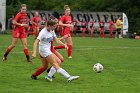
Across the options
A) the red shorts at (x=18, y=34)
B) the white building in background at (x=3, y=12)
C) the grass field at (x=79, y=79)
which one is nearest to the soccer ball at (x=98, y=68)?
the grass field at (x=79, y=79)

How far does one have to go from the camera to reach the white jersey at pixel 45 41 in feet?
44.8

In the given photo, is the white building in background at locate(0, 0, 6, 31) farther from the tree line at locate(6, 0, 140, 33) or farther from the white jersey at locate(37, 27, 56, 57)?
the white jersey at locate(37, 27, 56, 57)

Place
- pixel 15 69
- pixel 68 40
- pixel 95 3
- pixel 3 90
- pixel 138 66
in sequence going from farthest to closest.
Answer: pixel 95 3 → pixel 68 40 → pixel 138 66 → pixel 15 69 → pixel 3 90

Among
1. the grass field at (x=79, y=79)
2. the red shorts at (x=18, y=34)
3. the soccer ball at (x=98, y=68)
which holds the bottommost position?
the grass field at (x=79, y=79)

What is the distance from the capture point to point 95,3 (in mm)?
70250

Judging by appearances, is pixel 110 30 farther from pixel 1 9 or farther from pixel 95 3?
pixel 95 3

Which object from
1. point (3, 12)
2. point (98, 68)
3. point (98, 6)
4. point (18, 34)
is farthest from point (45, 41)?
point (98, 6)

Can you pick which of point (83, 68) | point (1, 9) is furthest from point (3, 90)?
point (1, 9)

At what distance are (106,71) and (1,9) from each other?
38.1 meters

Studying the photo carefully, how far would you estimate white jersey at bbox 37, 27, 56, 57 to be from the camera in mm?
13641

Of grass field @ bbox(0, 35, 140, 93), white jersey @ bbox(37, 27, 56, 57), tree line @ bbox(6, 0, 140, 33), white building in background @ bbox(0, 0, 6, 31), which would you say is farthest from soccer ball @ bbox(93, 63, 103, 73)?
tree line @ bbox(6, 0, 140, 33)

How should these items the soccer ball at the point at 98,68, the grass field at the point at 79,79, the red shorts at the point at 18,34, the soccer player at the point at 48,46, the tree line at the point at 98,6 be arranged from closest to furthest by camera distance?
the grass field at the point at 79,79, the soccer player at the point at 48,46, the soccer ball at the point at 98,68, the red shorts at the point at 18,34, the tree line at the point at 98,6

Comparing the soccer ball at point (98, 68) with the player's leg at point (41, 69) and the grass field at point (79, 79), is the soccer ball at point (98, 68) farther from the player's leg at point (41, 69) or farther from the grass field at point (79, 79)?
the player's leg at point (41, 69)

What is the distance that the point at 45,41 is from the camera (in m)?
13.8
